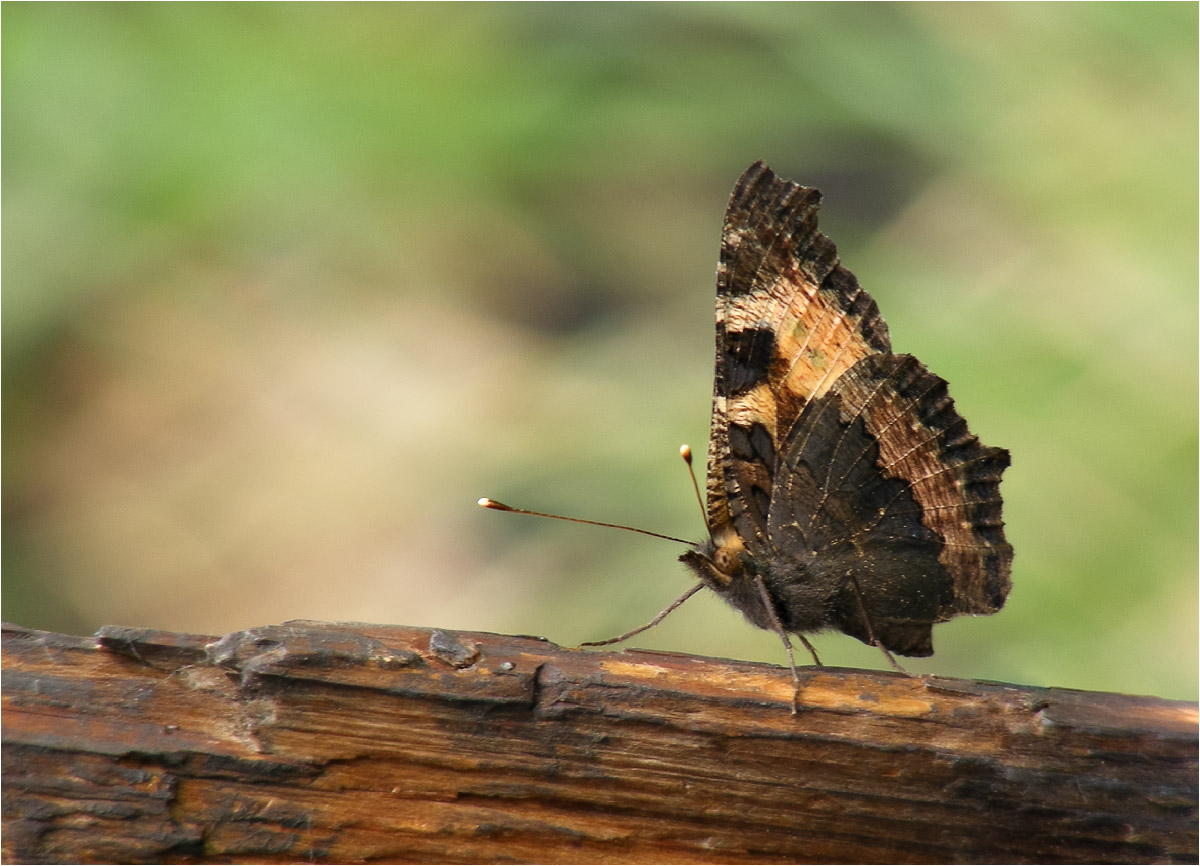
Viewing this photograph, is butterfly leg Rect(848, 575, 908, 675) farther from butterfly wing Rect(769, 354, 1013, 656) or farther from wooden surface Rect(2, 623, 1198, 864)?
wooden surface Rect(2, 623, 1198, 864)

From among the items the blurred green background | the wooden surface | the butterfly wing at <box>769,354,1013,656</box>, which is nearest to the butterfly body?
the butterfly wing at <box>769,354,1013,656</box>

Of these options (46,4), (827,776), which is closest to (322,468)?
(46,4)

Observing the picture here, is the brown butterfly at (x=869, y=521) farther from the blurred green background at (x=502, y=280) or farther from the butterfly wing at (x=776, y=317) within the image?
the blurred green background at (x=502, y=280)

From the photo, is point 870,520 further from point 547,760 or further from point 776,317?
point 547,760

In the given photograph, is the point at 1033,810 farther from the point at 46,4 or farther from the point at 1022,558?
the point at 46,4

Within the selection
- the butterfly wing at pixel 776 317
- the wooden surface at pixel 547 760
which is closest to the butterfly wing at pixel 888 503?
the butterfly wing at pixel 776 317

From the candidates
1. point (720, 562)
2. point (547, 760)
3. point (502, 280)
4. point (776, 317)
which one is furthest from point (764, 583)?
point (502, 280)
